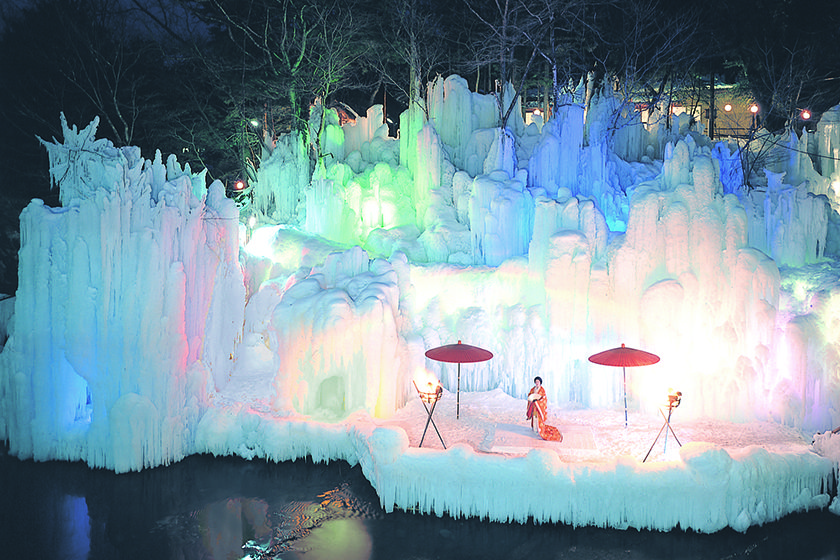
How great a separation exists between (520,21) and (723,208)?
11326mm

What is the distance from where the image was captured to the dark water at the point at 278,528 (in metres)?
9.79

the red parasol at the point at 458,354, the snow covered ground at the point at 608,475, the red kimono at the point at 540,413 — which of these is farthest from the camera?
the red parasol at the point at 458,354

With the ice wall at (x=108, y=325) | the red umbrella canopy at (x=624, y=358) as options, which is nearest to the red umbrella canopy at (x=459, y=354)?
the red umbrella canopy at (x=624, y=358)

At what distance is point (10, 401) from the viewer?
1297 centimetres

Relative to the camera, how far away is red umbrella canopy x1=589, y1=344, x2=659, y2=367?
474 inches

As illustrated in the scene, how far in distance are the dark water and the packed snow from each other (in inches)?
12.8

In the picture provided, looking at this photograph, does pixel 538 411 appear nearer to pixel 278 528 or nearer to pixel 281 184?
pixel 278 528

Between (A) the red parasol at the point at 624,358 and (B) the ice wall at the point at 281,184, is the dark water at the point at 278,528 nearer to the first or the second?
(A) the red parasol at the point at 624,358

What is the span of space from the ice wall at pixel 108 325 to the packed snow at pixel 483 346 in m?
0.04

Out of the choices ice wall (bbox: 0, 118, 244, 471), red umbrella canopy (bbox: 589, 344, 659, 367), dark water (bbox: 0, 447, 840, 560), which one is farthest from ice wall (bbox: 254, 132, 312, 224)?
red umbrella canopy (bbox: 589, 344, 659, 367)

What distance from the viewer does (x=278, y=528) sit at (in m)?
10.6

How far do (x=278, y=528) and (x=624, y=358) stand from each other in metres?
6.34

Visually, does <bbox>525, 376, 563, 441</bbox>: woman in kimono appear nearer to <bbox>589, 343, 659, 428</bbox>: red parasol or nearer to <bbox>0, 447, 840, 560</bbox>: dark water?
<bbox>589, 343, 659, 428</bbox>: red parasol

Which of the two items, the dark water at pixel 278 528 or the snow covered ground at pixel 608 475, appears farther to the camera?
the snow covered ground at pixel 608 475
